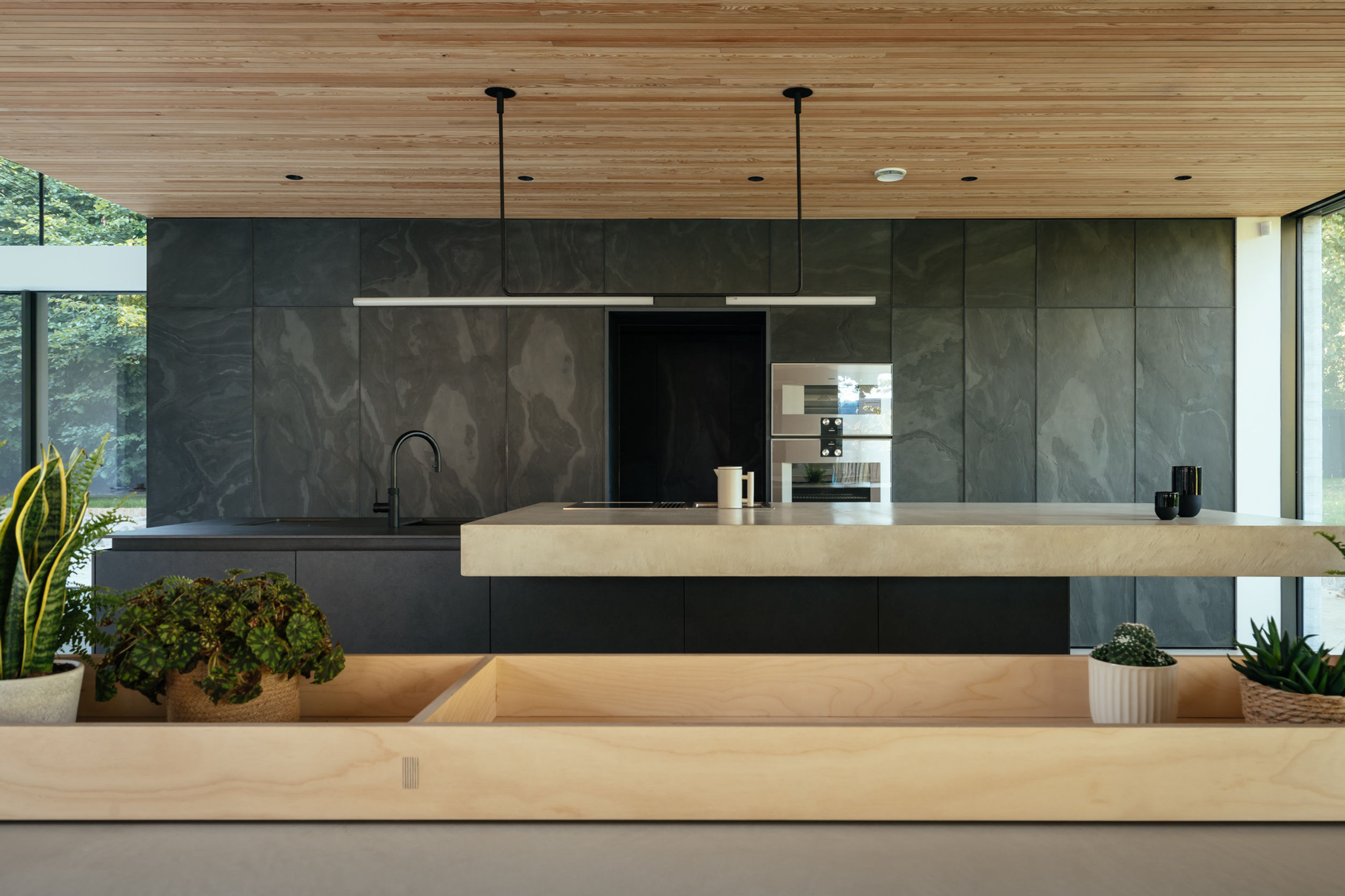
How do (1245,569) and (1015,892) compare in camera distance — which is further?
(1245,569)

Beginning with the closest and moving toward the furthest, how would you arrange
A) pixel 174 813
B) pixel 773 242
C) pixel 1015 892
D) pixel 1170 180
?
pixel 1015 892
pixel 174 813
pixel 1170 180
pixel 773 242

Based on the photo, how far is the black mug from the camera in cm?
266

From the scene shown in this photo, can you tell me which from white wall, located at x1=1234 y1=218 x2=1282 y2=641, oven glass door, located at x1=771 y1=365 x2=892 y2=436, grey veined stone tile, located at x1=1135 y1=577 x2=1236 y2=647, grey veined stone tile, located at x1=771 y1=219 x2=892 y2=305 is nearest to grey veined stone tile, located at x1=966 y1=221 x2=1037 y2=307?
grey veined stone tile, located at x1=771 y1=219 x2=892 y2=305

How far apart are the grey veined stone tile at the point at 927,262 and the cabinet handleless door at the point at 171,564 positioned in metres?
3.37

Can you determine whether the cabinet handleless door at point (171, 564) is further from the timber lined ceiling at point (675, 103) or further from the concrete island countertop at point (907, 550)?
the timber lined ceiling at point (675, 103)

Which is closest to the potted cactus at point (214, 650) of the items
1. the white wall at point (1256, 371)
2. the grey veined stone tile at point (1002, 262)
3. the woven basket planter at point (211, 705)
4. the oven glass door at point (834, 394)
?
the woven basket planter at point (211, 705)

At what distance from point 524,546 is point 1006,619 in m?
1.74

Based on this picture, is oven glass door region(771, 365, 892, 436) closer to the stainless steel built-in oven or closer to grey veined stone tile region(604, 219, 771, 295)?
the stainless steel built-in oven

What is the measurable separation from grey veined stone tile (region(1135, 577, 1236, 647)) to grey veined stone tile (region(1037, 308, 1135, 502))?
0.54 metres

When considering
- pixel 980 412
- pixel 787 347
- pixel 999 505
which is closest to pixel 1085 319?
pixel 980 412

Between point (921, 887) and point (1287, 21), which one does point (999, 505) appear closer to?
point (1287, 21)

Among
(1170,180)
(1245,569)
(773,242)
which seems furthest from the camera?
(773,242)

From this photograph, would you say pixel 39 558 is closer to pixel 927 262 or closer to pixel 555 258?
pixel 555 258

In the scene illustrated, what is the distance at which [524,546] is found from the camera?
2.46 m
